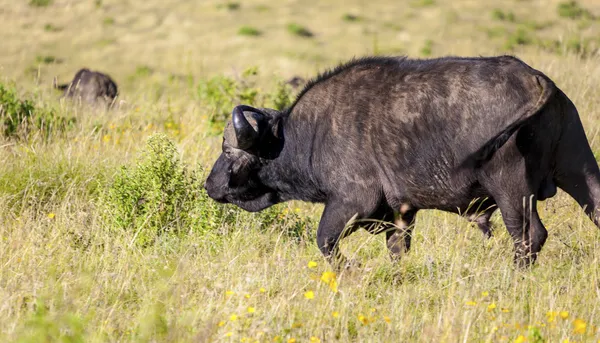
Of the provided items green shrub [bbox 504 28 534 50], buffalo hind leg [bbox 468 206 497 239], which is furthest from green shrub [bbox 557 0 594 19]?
buffalo hind leg [bbox 468 206 497 239]

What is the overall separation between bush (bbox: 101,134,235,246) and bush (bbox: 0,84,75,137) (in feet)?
9.60

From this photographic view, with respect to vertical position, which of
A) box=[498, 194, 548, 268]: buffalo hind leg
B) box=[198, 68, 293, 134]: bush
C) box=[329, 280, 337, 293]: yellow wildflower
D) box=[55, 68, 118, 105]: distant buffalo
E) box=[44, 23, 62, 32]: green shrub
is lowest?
box=[44, 23, 62, 32]: green shrub

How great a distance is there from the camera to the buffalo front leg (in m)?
6.64

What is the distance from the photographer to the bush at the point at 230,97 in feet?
38.6

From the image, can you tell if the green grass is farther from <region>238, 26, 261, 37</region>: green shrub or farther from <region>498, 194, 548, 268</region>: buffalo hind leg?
<region>498, 194, 548, 268</region>: buffalo hind leg

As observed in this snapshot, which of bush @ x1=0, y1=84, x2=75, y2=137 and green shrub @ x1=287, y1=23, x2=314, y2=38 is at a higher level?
bush @ x1=0, y1=84, x2=75, y2=137

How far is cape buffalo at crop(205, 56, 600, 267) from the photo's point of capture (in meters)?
5.93

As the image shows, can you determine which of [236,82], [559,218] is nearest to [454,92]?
→ [559,218]

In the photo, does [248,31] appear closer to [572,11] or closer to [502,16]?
[502,16]

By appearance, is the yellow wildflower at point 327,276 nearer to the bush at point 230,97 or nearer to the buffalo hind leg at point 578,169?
the buffalo hind leg at point 578,169

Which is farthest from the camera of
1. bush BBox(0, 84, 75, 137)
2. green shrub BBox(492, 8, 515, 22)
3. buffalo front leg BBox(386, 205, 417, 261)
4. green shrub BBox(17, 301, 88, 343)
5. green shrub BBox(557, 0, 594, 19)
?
green shrub BBox(492, 8, 515, 22)

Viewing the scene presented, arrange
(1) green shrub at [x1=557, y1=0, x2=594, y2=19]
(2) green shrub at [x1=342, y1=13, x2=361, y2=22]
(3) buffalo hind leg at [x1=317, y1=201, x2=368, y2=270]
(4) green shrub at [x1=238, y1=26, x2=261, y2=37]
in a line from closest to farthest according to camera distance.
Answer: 1. (3) buffalo hind leg at [x1=317, y1=201, x2=368, y2=270]
2. (4) green shrub at [x1=238, y1=26, x2=261, y2=37]
3. (1) green shrub at [x1=557, y1=0, x2=594, y2=19]
4. (2) green shrub at [x1=342, y1=13, x2=361, y2=22]

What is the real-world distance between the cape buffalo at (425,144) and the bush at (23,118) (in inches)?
161

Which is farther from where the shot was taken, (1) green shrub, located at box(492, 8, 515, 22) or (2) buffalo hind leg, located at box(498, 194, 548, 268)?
(1) green shrub, located at box(492, 8, 515, 22)
